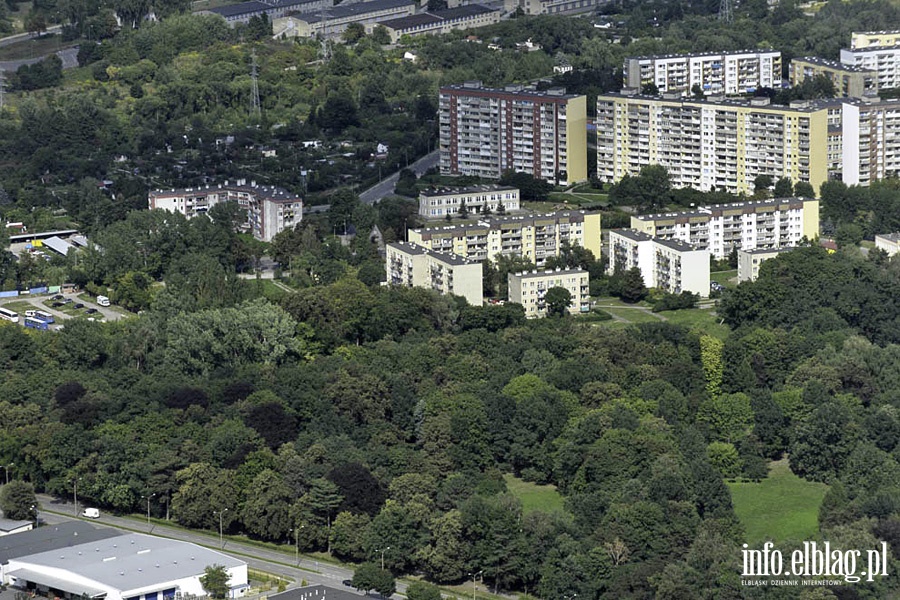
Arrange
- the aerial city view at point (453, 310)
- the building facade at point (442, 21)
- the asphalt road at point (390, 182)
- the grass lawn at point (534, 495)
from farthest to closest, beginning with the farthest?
1. the building facade at point (442, 21)
2. the asphalt road at point (390, 182)
3. the grass lawn at point (534, 495)
4. the aerial city view at point (453, 310)

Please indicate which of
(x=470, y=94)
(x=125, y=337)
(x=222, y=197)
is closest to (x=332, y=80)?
(x=470, y=94)

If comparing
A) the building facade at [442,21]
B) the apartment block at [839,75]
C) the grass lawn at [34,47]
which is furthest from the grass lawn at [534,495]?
the grass lawn at [34,47]

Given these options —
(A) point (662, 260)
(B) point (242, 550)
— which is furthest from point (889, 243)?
(B) point (242, 550)

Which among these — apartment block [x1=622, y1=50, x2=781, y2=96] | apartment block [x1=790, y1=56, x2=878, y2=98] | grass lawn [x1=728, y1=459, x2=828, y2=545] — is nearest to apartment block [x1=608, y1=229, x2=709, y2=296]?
grass lawn [x1=728, y1=459, x2=828, y2=545]

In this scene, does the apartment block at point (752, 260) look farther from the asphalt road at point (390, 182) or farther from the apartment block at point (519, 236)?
the asphalt road at point (390, 182)

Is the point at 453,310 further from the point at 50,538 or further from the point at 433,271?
the point at 50,538

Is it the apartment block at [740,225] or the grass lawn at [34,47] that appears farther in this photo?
the grass lawn at [34,47]

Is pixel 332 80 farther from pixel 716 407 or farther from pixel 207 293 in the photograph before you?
pixel 716 407
